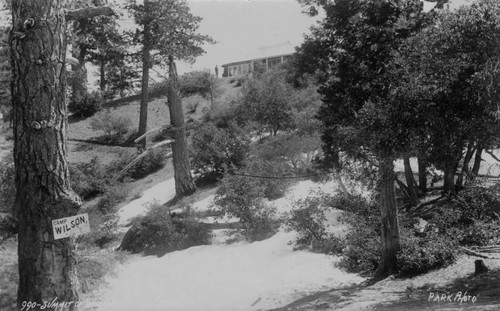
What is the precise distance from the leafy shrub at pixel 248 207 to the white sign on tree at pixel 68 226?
507 inches

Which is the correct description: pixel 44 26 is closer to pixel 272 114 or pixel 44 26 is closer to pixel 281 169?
pixel 281 169

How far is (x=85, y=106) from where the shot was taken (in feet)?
129

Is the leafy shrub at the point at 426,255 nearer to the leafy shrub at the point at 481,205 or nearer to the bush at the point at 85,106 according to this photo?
the leafy shrub at the point at 481,205

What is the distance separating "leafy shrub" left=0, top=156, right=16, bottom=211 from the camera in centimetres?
1502

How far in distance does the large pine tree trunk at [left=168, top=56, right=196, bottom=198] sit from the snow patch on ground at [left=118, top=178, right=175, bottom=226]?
1167 mm

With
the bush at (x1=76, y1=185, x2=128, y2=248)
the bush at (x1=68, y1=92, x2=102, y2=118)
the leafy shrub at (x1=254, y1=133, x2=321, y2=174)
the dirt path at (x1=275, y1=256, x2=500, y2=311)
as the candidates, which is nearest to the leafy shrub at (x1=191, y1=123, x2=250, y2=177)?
the leafy shrub at (x1=254, y1=133, x2=321, y2=174)

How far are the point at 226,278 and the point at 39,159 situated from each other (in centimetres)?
976

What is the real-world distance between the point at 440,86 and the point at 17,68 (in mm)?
6679

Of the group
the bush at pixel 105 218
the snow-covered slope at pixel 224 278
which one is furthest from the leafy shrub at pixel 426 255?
the bush at pixel 105 218

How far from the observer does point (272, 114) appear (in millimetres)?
29516

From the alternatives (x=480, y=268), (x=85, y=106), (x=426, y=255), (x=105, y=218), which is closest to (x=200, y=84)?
(x=85, y=106)

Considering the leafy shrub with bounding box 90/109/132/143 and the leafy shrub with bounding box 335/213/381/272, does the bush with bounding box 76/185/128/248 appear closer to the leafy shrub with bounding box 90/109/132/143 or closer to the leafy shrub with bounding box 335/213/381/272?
the leafy shrub with bounding box 335/213/381/272

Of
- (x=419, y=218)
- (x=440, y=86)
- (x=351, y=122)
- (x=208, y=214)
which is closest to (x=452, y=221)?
(x=419, y=218)

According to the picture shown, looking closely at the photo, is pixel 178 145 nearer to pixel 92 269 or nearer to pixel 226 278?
pixel 226 278
